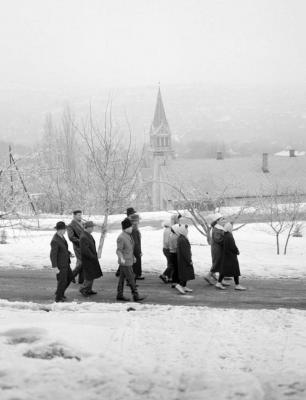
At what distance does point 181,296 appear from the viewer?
11188 millimetres

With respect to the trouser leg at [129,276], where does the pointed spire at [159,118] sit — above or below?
above

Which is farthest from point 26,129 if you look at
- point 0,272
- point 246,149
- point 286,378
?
point 286,378

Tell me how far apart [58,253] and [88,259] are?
71 centimetres

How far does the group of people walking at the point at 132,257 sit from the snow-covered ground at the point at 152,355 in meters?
1.92

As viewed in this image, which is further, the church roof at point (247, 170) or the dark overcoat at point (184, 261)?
the church roof at point (247, 170)

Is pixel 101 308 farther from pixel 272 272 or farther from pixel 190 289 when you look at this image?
pixel 272 272

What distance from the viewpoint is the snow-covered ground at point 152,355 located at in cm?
580

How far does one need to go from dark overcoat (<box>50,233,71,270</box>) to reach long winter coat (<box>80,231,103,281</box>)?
0.43 meters

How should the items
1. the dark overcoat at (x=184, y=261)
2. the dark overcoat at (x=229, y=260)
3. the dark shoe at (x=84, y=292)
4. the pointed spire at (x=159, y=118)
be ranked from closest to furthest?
the dark shoe at (x=84, y=292) → the dark overcoat at (x=184, y=261) → the dark overcoat at (x=229, y=260) → the pointed spire at (x=159, y=118)

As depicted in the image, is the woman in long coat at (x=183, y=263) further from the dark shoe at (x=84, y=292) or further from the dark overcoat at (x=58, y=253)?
the dark overcoat at (x=58, y=253)

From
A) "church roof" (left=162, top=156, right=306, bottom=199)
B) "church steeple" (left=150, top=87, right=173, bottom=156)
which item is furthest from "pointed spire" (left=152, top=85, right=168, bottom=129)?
"church roof" (left=162, top=156, right=306, bottom=199)

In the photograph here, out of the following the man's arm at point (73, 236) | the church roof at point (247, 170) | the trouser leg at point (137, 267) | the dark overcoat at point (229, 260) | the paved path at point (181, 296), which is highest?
the church roof at point (247, 170)

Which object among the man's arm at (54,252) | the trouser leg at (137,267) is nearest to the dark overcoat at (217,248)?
the trouser leg at (137,267)

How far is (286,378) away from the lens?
20.0 ft
